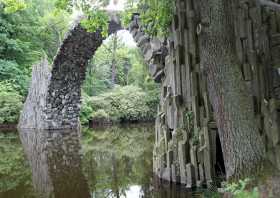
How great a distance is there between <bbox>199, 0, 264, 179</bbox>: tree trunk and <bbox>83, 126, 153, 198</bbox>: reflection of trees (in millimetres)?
2099

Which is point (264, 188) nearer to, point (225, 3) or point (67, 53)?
point (225, 3)

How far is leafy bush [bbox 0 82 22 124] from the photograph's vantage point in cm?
1978

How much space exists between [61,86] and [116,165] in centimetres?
983

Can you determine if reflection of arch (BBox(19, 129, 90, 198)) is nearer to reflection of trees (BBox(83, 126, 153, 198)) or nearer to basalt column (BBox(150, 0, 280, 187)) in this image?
reflection of trees (BBox(83, 126, 153, 198))

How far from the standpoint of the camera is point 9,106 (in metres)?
19.8

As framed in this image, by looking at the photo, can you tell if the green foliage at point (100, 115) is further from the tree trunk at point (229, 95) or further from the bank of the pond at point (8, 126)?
the tree trunk at point (229, 95)

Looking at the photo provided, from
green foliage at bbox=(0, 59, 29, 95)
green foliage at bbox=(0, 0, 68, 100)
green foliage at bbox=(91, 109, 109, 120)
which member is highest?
green foliage at bbox=(0, 0, 68, 100)

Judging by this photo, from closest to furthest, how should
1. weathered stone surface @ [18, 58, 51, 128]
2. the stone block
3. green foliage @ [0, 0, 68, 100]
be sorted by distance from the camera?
the stone block
weathered stone surface @ [18, 58, 51, 128]
green foliage @ [0, 0, 68, 100]

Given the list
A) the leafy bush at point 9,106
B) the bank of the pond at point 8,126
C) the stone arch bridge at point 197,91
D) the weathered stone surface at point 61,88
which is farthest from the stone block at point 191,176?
the bank of the pond at point 8,126

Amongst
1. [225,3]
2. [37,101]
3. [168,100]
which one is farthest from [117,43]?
[225,3]

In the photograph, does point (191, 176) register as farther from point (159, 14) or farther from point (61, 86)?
point (61, 86)

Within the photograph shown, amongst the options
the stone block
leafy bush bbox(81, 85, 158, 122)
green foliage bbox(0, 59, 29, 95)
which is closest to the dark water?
the stone block

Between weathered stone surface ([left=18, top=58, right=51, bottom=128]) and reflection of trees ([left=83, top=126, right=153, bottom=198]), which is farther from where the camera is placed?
weathered stone surface ([left=18, top=58, right=51, bottom=128])

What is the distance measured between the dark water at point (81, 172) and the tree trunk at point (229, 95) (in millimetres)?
1299
